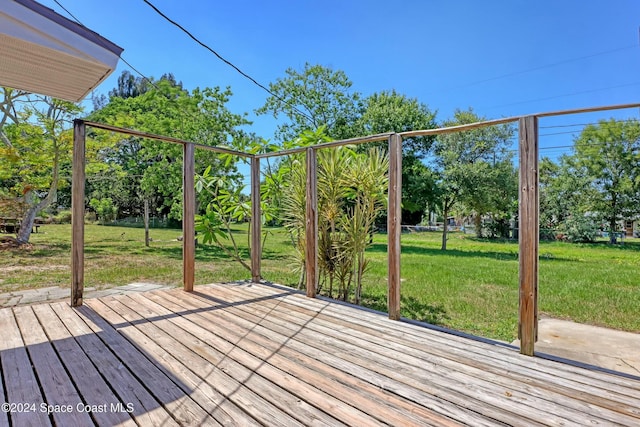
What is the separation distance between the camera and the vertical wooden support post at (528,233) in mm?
1996

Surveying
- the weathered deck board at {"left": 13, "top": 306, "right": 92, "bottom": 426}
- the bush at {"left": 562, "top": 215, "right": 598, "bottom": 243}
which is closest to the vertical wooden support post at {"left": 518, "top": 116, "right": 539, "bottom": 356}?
A: the weathered deck board at {"left": 13, "top": 306, "right": 92, "bottom": 426}

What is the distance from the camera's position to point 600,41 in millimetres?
10891

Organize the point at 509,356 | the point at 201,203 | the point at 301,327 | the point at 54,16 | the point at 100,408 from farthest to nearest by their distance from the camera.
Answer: the point at 201,203
the point at 301,327
the point at 54,16
the point at 509,356
the point at 100,408

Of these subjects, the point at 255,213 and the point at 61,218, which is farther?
the point at 61,218

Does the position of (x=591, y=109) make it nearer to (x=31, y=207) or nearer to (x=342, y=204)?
(x=342, y=204)

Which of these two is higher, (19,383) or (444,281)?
(19,383)

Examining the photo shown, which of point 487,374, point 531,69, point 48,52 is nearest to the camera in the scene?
point 487,374

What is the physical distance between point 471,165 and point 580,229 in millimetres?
6680

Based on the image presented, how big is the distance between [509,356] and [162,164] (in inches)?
392

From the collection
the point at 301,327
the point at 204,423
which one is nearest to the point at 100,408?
the point at 204,423

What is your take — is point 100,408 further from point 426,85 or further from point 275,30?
point 426,85

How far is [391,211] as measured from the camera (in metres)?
2.64

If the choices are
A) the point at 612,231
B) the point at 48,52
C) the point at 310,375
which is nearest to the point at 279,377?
the point at 310,375

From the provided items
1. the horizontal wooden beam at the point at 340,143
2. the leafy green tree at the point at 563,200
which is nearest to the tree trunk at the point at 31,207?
the horizontal wooden beam at the point at 340,143
